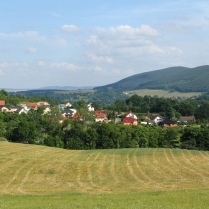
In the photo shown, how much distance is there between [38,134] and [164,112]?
113m

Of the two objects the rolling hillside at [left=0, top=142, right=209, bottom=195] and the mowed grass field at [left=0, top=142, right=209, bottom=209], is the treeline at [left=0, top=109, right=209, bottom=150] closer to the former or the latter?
the mowed grass field at [left=0, top=142, right=209, bottom=209]

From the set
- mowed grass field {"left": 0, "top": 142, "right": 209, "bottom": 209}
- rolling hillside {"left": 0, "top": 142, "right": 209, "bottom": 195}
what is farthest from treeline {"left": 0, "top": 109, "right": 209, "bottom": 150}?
rolling hillside {"left": 0, "top": 142, "right": 209, "bottom": 195}

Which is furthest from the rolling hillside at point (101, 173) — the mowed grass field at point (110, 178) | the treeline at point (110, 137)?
the treeline at point (110, 137)

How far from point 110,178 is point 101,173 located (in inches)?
107

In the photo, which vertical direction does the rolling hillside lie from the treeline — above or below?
above

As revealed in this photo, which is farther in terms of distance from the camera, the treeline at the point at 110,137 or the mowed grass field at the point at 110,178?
the treeline at the point at 110,137

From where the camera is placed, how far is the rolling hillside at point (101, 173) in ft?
96.3

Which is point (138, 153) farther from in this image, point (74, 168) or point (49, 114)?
point (49, 114)

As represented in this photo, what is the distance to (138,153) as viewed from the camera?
5403cm

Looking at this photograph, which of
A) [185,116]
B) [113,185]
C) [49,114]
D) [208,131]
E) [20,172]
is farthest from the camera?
[185,116]

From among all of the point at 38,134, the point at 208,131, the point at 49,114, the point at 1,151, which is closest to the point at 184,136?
the point at 208,131

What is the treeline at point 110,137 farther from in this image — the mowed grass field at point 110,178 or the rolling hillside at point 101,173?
the rolling hillside at point 101,173

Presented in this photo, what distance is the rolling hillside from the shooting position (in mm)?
29362

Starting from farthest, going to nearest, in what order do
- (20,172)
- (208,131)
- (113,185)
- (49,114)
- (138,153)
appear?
(49,114) < (208,131) < (138,153) < (20,172) < (113,185)
